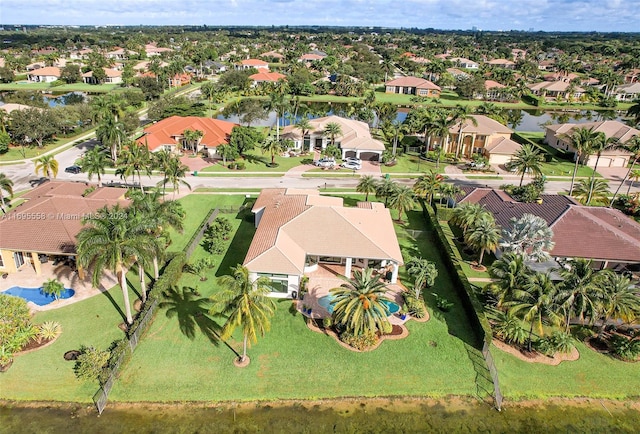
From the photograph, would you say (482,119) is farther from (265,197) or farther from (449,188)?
(265,197)

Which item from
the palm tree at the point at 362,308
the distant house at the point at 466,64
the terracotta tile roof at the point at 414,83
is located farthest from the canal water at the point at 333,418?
the distant house at the point at 466,64

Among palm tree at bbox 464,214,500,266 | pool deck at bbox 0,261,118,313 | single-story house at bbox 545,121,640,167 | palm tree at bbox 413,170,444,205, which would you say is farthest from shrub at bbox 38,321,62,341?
single-story house at bbox 545,121,640,167

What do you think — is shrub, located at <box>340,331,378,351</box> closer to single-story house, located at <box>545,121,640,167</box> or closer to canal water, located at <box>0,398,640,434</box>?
canal water, located at <box>0,398,640,434</box>

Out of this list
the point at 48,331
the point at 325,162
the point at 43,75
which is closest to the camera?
the point at 48,331

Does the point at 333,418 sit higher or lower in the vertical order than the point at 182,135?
lower

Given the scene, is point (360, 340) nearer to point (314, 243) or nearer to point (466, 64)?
point (314, 243)

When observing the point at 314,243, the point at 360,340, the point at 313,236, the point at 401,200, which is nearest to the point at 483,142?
the point at 401,200

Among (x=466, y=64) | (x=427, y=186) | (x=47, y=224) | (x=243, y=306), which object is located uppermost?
(x=466, y=64)
